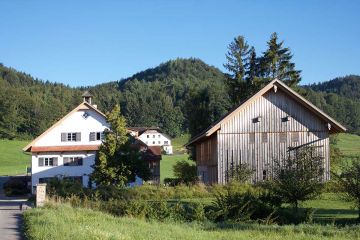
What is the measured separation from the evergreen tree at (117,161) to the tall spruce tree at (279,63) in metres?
20.9

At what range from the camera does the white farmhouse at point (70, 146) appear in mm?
56625

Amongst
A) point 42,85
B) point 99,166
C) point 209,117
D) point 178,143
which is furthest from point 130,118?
point 99,166

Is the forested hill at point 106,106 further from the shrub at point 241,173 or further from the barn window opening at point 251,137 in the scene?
the shrub at point 241,173

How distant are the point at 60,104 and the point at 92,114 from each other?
107108 millimetres

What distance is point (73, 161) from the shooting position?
5759 cm

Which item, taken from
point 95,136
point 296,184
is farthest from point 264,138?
point 95,136

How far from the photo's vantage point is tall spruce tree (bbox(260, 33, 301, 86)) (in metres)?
58.4

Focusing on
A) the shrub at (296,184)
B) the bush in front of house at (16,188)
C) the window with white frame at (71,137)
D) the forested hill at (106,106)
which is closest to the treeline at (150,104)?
the forested hill at (106,106)

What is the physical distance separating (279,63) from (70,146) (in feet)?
84.8

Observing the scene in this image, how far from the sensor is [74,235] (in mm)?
12812

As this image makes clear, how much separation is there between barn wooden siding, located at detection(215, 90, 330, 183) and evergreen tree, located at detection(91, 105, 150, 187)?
7.94 m

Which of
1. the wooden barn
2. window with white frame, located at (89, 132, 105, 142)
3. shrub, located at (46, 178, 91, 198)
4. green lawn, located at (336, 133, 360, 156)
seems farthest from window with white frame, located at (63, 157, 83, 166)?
green lawn, located at (336, 133, 360, 156)

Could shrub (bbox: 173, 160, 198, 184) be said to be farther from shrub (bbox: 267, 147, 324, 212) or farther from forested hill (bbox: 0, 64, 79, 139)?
forested hill (bbox: 0, 64, 79, 139)

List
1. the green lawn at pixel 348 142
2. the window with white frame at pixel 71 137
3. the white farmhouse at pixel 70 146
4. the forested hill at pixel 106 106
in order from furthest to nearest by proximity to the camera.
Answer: the forested hill at pixel 106 106 → the green lawn at pixel 348 142 → the window with white frame at pixel 71 137 → the white farmhouse at pixel 70 146
